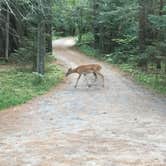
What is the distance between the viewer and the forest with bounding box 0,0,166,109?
20027 mm

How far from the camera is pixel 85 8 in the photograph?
39312 mm

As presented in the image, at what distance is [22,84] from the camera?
1822 cm

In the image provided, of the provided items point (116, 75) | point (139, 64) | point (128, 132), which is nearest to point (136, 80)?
point (116, 75)

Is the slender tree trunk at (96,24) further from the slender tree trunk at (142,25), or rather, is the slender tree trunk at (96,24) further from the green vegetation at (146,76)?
the slender tree trunk at (142,25)

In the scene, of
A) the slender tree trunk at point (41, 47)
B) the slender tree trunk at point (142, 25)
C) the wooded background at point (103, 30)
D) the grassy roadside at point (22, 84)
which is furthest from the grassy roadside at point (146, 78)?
the slender tree trunk at point (41, 47)

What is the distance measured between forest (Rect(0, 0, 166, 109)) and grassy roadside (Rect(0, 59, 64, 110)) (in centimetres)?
53

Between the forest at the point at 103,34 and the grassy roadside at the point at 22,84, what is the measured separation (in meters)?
0.53

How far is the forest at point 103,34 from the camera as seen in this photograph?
65.7ft

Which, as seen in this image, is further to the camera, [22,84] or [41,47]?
[41,47]

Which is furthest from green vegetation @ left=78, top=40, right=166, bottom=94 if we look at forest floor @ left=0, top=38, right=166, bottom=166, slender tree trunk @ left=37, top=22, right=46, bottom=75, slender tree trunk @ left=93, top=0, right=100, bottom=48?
slender tree trunk @ left=93, top=0, right=100, bottom=48

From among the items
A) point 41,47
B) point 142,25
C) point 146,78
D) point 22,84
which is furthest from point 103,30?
point 22,84

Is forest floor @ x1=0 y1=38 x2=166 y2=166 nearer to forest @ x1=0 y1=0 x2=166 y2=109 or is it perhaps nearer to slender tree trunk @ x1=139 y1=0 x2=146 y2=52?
forest @ x1=0 y1=0 x2=166 y2=109

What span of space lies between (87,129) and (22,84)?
817 centimetres

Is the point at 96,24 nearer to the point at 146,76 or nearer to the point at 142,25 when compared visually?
the point at 142,25
